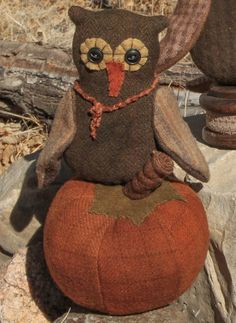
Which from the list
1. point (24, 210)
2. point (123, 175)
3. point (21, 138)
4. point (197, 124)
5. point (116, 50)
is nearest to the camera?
point (116, 50)

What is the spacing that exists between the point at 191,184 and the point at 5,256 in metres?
0.88

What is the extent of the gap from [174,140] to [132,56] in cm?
27

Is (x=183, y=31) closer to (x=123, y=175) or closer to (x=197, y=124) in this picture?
(x=123, y=175)

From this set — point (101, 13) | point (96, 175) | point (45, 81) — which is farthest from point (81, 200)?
point (45, 81)

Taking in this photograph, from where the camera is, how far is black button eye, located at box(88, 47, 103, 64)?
1.90 metres

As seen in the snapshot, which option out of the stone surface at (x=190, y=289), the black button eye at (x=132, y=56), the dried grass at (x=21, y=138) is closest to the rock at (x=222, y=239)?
the stone surface at (x=190, y=289)

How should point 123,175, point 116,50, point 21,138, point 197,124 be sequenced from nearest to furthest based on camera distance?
point 116,50 < point 123,175 < point 197,124 < point 21,138

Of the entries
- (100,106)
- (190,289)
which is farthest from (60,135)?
(190,289)

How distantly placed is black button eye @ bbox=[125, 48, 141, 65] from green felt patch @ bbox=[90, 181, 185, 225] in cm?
40

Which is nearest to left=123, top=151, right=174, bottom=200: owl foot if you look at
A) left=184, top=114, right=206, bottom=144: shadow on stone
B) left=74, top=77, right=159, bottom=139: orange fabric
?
left=74, top=77, right=159, bottom=139: orange fabric

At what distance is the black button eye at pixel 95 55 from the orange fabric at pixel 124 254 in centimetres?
40

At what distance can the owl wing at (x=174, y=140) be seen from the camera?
6.48 feet

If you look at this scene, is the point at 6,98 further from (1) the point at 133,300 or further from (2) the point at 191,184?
(1) the point at 133,300

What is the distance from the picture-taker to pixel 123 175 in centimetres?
200
